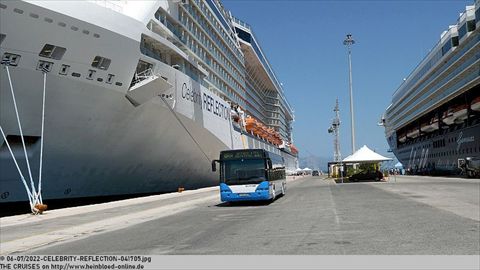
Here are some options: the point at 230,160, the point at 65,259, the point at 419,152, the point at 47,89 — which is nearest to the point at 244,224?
the point at 65,259

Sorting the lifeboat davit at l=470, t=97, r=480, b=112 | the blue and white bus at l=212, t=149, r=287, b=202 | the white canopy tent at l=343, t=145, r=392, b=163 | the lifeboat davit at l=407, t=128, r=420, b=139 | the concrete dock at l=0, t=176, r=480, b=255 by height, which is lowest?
the concrete dock at l=0, t=176, r=480, b=255

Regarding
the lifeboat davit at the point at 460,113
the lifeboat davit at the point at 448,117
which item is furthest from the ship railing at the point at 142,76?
the lifeboat davit at the point at 448,117

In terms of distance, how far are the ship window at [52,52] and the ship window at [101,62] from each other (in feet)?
5.20

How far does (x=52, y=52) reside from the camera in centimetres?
1705

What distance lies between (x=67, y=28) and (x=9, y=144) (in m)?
4.97

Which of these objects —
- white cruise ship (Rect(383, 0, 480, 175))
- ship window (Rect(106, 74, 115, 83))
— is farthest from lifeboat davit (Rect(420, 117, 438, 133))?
ship window (Rect(106, 74, 115, 83))

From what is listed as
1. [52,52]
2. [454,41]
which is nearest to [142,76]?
[52,52]

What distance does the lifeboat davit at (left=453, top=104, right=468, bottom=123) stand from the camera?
51250 millimetres

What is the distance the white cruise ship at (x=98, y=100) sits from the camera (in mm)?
16531

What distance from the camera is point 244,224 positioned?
11.7 m

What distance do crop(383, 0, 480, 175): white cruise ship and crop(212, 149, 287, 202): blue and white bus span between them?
3655 cm

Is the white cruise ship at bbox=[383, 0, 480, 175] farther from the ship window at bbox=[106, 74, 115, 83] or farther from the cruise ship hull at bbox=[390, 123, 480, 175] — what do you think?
the ship window at bbox=[106, 74, 115, 83]

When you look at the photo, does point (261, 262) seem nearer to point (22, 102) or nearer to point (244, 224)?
point (244, 224)

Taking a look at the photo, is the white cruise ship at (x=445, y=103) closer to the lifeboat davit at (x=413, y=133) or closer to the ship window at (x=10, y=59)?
the lifeboat davit at (x=413, y=133)
